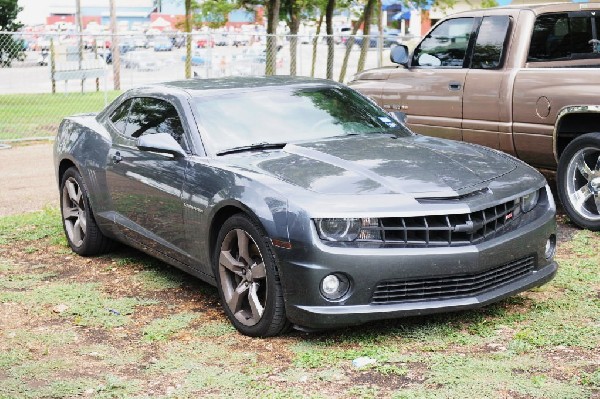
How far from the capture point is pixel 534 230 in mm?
5449

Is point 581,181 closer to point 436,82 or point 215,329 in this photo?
point 436,82

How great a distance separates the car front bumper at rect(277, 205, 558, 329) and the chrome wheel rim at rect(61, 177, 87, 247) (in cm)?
310

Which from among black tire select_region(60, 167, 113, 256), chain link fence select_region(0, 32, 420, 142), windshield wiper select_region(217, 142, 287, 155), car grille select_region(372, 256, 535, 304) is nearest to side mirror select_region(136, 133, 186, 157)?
windshield wiper select_region(217, 142, 287, 155)

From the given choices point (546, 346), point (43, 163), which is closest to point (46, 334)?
point (546, 346)

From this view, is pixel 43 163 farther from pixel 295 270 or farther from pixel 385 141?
pixel 295 270

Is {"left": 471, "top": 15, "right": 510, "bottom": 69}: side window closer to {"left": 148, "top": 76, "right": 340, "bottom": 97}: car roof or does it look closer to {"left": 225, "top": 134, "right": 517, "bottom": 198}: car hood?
{"left": 148, "top": 76, "right": 340, "bottom": 97}: car roof

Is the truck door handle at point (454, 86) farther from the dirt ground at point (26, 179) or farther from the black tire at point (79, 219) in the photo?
the dirt ground at point (26, 179)

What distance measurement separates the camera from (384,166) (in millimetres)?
5438

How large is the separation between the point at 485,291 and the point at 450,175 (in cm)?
70

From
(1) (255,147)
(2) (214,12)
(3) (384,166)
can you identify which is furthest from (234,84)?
(2) (214,12)

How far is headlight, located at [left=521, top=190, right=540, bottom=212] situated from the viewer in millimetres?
5535

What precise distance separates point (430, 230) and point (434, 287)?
0.33m

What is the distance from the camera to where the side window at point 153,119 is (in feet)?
20.9

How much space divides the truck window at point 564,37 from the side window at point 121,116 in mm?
3818
